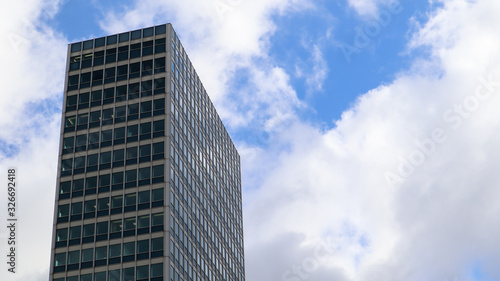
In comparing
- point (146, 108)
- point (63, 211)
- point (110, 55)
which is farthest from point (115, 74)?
point (63, 211)

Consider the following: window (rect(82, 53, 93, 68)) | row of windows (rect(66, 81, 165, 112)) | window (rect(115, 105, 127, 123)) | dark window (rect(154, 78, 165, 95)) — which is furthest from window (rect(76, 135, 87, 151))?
dark window (rect(154, 78, 165, 95))

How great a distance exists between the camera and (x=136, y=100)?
112875mm

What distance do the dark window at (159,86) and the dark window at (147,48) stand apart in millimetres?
5366

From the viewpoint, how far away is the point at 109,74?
116312mm

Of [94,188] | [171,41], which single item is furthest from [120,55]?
[94,188]

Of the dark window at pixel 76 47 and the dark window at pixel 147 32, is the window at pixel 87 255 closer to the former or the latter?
the dark window at pixel 76 47

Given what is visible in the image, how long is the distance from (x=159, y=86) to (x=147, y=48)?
761cm

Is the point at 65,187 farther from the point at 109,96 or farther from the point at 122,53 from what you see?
the point at 122,53

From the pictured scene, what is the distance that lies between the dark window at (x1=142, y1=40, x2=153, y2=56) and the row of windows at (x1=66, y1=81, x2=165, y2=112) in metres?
5.11

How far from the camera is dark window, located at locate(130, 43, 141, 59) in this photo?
11662 centimetres

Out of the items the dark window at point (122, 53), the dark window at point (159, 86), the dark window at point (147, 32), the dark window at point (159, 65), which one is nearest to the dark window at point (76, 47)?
the dark window at point (122, 53)

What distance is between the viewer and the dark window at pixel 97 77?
116062 mm

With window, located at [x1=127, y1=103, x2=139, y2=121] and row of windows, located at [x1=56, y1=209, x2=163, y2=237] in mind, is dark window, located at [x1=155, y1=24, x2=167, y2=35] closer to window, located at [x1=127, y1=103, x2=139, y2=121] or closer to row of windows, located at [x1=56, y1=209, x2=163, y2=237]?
window, located at [x1=127, y1=103, x2=139, y2=121]

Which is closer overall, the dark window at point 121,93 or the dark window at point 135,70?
the dark window at point 121,93
